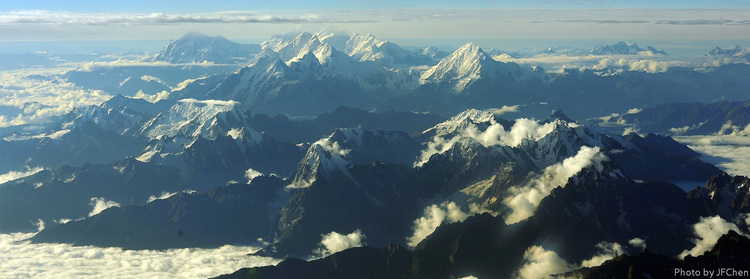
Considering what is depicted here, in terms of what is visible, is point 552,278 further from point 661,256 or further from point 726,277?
point 726,277

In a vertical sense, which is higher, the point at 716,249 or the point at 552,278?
the point at 716,249

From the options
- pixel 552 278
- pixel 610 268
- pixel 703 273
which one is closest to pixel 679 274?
pixel 703 273

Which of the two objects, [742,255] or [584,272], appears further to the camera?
[584,272]

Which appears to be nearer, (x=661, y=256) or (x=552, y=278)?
(x=661, y=256)

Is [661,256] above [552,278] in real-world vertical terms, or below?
above

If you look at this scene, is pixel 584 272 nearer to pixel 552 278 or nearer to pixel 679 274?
pixel 552 278

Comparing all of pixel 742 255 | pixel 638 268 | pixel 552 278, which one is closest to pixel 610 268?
pixel 638 268

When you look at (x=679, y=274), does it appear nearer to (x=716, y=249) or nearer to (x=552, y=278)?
(x=716, y=249)
